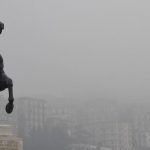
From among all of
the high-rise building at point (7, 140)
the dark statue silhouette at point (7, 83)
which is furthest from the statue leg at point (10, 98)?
the high-rise building at point (7, 140)

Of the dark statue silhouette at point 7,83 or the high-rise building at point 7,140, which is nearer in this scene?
the dark statue silhouette at point 7,83

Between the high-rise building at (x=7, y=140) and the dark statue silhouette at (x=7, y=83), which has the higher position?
the dark statue silhouette at (x=7, y=83)

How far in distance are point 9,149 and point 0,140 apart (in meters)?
3.09

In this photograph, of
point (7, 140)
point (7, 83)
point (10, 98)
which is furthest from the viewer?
point (7, 140)

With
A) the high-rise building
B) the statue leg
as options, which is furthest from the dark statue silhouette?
the high-rise building

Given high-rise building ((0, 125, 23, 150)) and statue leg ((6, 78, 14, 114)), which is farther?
high-rise building ((0, 125, 23, 150))

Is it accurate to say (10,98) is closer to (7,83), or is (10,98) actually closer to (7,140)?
(7,83)

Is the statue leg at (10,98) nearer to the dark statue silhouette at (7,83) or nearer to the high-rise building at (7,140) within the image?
the dark statue silhouette at (7,83)

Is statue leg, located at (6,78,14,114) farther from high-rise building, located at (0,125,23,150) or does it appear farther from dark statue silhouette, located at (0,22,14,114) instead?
high-rise building, located at (0,125,23,150)

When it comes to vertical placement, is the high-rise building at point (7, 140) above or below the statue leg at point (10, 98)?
below

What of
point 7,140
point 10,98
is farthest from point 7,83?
point 7,140

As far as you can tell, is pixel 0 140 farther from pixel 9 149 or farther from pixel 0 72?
pixel 0 72

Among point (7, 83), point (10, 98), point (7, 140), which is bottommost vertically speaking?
point (7, 140)

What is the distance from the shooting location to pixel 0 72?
37.4 feet
